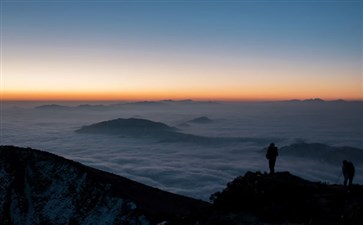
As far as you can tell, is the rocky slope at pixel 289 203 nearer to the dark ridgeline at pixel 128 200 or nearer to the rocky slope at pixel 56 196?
the dark ridgeline at pixel 128 200

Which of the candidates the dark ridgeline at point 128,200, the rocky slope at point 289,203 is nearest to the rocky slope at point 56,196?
the dark ridgeline at point 128,200

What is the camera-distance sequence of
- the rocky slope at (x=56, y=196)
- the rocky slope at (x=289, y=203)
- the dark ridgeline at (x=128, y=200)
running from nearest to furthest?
the rocky slope at (x=289, y=203), the dark ridgeline at (x=128, y=200), the rocky slope at (x=56, y=196)

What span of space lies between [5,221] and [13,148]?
632 cm

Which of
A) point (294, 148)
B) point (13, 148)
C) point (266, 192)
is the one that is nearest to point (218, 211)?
Answer: point (266, 192)

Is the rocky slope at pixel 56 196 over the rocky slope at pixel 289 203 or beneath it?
beneath

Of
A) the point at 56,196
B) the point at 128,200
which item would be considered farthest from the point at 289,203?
the point at 56,196

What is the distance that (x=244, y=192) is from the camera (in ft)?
55.8

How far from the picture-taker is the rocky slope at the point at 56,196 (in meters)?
22.9

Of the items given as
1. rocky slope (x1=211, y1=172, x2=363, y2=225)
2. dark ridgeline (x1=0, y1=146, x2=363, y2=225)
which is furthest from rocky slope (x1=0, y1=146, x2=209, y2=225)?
rocky slope (x1=211, y1=172, x2=363, y2=225)

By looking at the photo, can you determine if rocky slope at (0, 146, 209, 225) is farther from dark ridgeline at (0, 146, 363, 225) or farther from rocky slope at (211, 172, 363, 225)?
rocky slope at (211, 172, 363, 225)

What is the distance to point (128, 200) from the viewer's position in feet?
78.4

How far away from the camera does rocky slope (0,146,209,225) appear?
75.0ft

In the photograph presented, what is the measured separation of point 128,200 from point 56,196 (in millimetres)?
5382

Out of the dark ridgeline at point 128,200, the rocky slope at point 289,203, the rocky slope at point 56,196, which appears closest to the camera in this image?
the rocky slope at point 289,203
